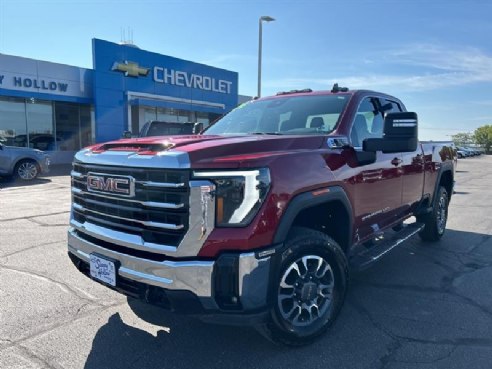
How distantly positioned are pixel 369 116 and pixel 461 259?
2613 mm

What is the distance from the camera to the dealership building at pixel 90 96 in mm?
18750

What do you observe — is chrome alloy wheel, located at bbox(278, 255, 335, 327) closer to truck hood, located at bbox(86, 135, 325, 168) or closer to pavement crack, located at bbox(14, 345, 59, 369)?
truck hood, located at bbox(86, 135, 325, 168)

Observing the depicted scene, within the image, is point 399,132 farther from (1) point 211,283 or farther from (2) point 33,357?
(2) point 33,357

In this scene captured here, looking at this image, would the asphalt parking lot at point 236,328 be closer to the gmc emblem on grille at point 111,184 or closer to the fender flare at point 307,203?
the fender flare at point 307,203

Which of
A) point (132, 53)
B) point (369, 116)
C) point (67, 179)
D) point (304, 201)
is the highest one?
point (132, 53)

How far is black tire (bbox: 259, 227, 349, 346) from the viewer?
286 cm

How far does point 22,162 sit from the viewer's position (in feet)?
43.8

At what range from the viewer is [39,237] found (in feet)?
20.3

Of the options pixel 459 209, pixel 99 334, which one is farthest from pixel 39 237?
pixel 459 209

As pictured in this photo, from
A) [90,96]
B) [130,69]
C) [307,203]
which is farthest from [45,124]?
[307,203]

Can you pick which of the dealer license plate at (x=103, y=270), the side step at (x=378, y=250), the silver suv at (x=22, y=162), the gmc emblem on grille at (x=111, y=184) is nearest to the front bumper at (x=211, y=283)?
the dealer license plate at (x=103, y=270)

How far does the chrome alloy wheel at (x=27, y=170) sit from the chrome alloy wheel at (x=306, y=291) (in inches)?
509

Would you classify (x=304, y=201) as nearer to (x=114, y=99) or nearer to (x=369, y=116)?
(x=369, y=116)

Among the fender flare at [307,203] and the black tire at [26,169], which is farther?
the black tire at [26,169]
